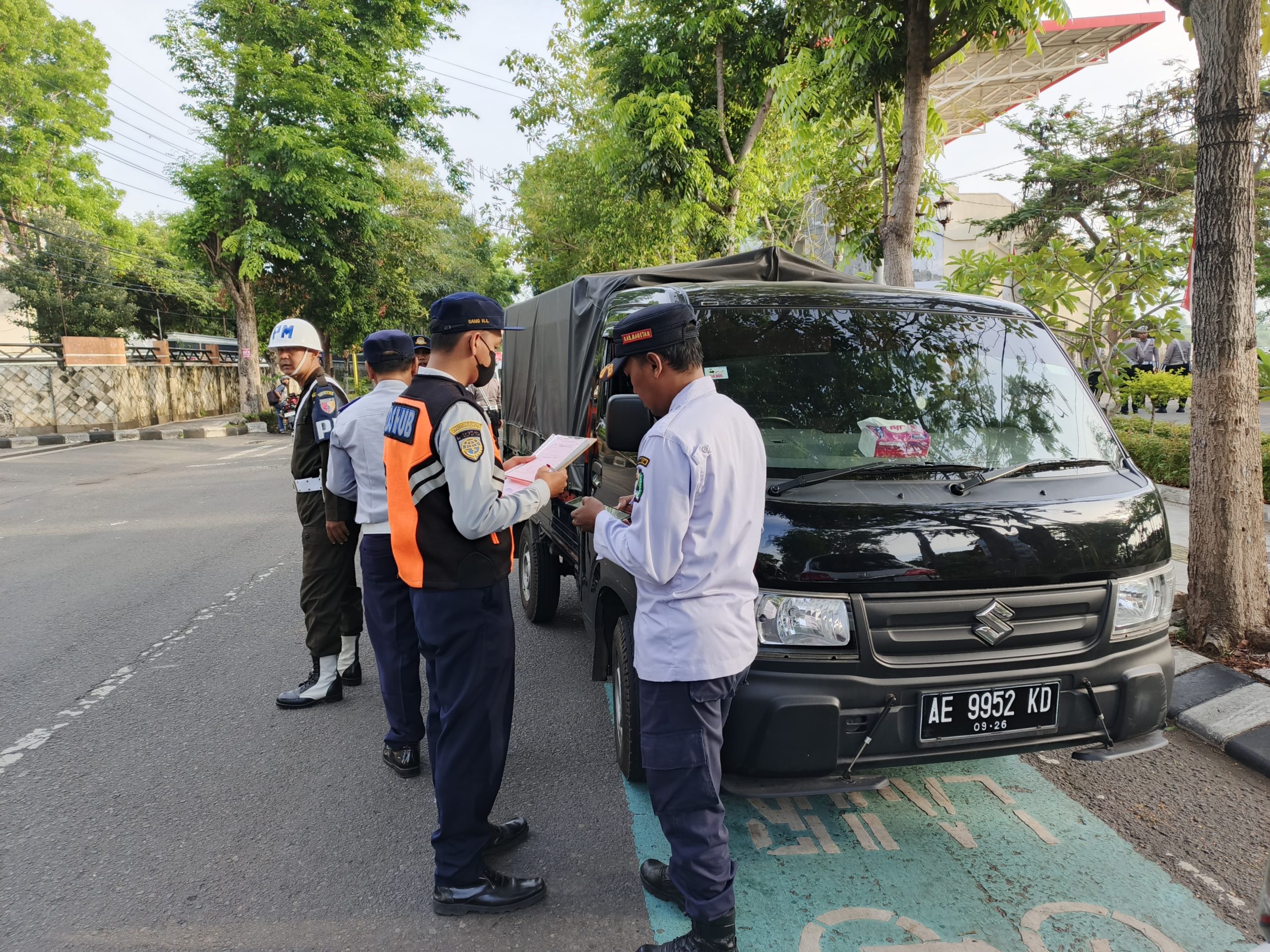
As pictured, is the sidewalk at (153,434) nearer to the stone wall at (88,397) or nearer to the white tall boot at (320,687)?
the stone wall at (88,397)

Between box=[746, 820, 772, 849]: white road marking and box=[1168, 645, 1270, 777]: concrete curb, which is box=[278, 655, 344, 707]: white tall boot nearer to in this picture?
box=[746, 820, 772, 849]: white road marking

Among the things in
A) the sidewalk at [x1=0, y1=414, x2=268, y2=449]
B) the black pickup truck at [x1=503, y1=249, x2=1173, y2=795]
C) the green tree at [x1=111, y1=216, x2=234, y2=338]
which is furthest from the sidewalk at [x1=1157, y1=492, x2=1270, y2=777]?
the green tree at [x1=111, y1=216, x2=234, y2=338]

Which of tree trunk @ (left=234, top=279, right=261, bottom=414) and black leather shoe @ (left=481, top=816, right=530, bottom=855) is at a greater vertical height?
tree trunk @ (left=234, top=279, right=261, bottom=414)

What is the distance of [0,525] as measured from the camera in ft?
30.4

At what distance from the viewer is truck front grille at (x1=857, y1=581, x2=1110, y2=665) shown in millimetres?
2609

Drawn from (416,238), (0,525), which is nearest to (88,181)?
(416,238)

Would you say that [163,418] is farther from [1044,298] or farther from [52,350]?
[1044,298]

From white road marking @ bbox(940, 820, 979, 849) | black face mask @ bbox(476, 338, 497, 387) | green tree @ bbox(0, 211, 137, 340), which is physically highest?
green tree @ bbox(0, 211, 137, 340)

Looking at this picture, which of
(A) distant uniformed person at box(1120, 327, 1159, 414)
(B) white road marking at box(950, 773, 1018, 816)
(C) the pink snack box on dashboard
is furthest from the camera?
(A) distant uniformed person at box(1120, 327, 1159, 414)

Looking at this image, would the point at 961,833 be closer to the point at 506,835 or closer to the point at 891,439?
the point at 891,439

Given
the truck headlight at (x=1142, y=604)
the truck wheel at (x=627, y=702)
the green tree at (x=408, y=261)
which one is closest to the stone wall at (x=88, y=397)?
the green tree at (x=408, y=261)

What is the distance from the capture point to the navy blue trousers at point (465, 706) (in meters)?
2.58

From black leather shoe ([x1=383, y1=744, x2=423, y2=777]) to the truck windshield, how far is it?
2.07 metres

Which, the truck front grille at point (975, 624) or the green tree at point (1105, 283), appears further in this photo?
the green tree at point (1105, 283)
